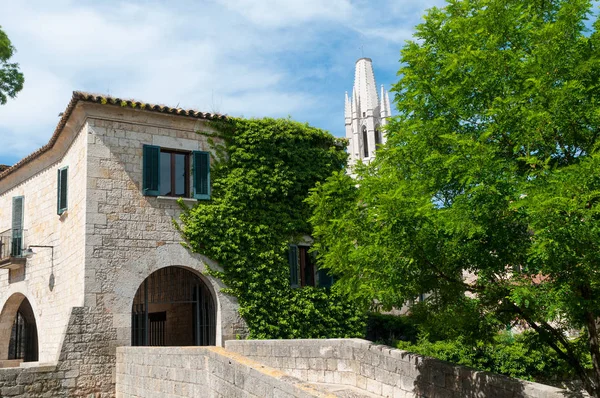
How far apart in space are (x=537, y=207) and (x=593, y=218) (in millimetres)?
933

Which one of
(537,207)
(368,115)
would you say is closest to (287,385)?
(537,207)

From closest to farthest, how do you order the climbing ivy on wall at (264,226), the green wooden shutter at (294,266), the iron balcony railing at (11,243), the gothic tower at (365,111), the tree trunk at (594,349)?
the tree trunk at (594,349)
the climbing ivy on wall at (264,226)
the green wooden shutter at (294,266)
the iron balcony railing at (11,243)
the gothic tower at (365,111)

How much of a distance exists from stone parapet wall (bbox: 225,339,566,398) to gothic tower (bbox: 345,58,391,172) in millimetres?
54609

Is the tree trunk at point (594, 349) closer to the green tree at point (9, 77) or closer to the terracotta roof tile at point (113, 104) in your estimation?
the terracotta roof tile at point (113, 104)

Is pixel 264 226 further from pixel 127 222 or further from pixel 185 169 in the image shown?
pixel 127 222

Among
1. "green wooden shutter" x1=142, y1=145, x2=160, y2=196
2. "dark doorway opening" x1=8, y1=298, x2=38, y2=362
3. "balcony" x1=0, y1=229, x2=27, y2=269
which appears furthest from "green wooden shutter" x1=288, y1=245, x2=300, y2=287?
"dark doorway opening" x1=8, y1=298, x2=38, y2=362

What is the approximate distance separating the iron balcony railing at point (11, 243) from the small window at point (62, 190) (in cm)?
267

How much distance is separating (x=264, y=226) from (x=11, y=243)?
7.79 metres

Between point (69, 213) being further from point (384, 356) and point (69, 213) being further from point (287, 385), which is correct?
point (287, 385)

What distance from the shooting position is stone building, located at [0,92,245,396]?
12938 millimetres

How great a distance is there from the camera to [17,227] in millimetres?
17578

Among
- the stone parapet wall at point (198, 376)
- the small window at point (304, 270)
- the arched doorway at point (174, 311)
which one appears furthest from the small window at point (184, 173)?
the stone parapet wall at point (198, 376)

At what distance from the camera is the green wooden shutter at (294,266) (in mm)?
15648

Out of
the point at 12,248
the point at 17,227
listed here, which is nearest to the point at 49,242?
the point at 12,248
